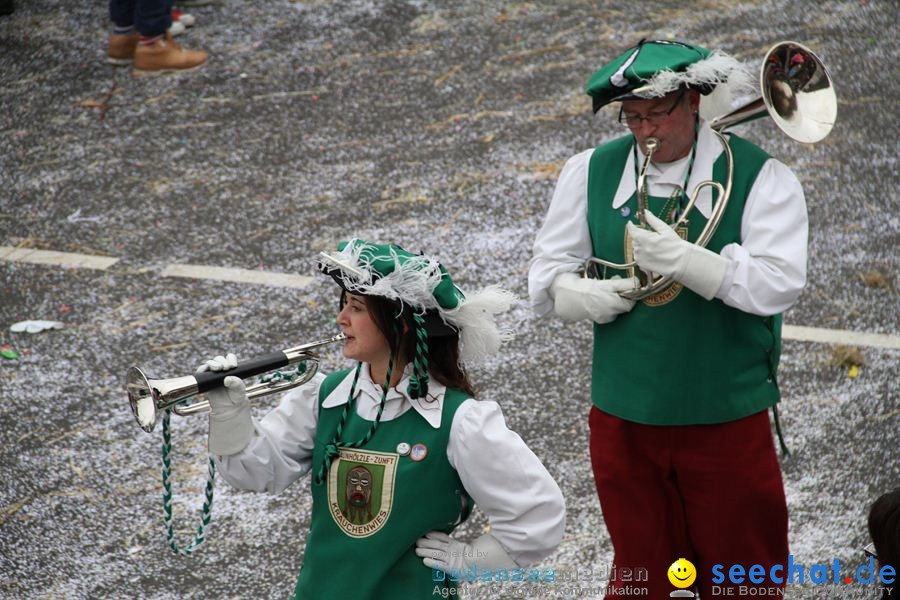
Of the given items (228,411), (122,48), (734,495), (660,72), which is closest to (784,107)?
(660,72)

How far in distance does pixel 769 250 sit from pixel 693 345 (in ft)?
1.17

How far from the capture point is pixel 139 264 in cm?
611

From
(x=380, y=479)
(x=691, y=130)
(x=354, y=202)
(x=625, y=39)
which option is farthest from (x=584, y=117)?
(x=380, y=479)

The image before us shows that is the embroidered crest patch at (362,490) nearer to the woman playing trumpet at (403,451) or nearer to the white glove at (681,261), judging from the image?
the woman playing trumpet at (403,451)

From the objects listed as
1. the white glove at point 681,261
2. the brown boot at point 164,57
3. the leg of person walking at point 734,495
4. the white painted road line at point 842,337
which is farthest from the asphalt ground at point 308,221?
the white glove at point 681,261

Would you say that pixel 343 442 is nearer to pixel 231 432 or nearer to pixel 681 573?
pixel 231 432

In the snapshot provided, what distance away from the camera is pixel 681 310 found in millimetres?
3311

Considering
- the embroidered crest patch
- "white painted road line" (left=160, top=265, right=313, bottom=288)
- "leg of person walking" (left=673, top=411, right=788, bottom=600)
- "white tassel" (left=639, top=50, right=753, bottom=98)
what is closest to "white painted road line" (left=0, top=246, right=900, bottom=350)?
"white painted road line" (left=160, top=265, right=313, bottom=288)

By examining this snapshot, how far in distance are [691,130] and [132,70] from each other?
583 centimetres

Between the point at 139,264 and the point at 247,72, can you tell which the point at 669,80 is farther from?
the point at 247,72

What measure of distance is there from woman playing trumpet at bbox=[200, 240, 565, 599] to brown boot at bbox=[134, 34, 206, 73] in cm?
577

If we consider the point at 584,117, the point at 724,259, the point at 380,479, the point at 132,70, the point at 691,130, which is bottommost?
the point at 132,70

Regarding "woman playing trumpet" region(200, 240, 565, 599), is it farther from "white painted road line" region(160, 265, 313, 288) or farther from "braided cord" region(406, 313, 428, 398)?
"white painted road line" region(160, 265, 313, 288)

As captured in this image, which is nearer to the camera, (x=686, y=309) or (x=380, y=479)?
(x=380, y=479)
